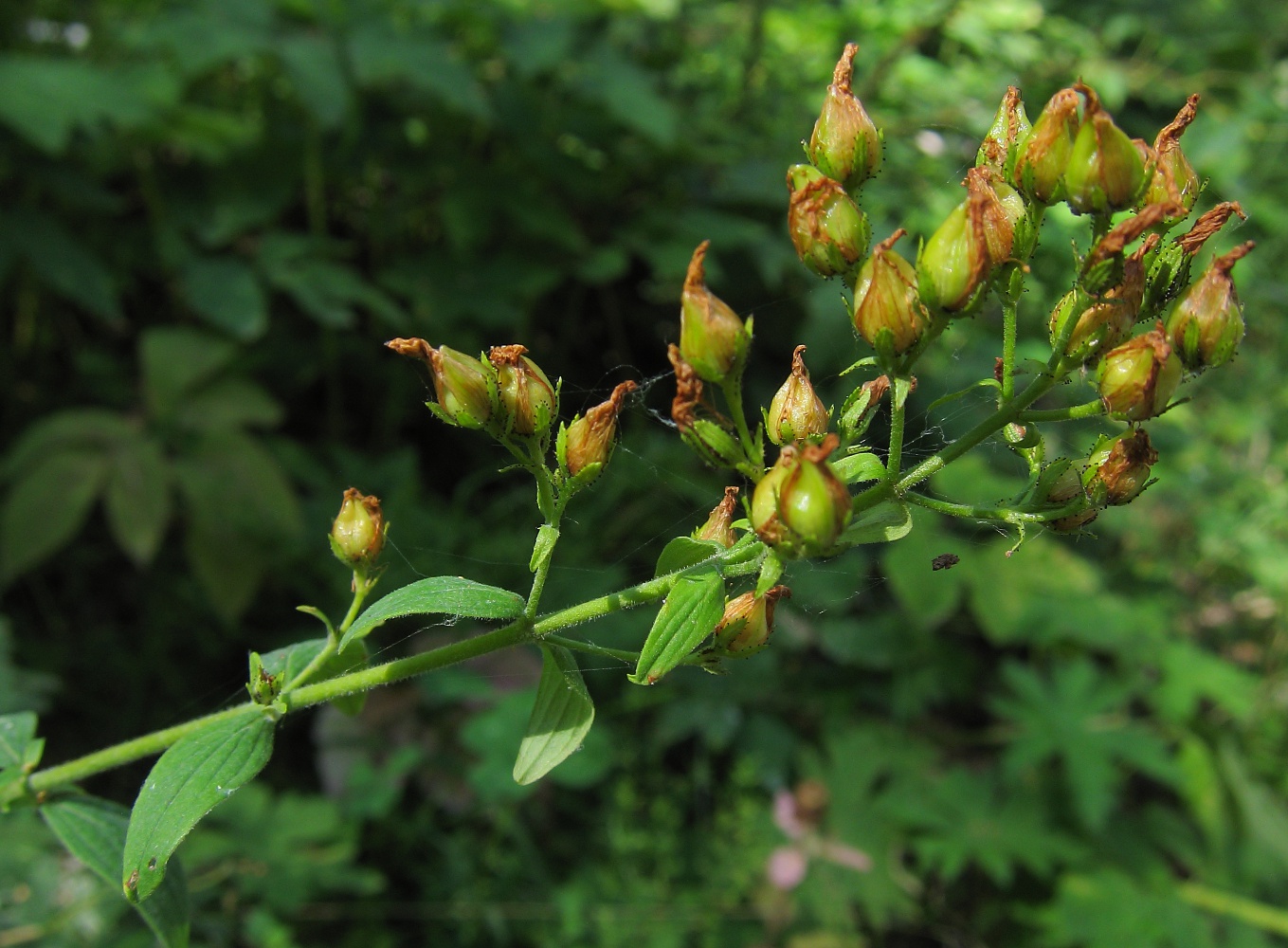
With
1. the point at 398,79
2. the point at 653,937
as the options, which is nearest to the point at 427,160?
the point at 398,79

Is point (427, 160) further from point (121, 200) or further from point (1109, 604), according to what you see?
point (1109, 604)

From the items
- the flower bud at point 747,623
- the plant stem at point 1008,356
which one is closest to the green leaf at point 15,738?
the flower bud at point 747,623

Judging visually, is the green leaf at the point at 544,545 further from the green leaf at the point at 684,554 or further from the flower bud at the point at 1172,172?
the flower bud at the point at 1172,172

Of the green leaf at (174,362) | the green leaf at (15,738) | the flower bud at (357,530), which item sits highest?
the flower bud at (357,530)

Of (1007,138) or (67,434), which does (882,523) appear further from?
(67,434)

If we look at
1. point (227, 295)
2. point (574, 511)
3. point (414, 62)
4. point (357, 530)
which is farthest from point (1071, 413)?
point (227, 295)

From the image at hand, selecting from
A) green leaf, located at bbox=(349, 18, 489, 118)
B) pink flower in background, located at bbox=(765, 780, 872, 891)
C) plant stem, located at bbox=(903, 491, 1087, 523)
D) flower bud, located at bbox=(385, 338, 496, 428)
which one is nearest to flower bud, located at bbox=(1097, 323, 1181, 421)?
plant stem, located at bbox=(903, 491, 1087, 523)
